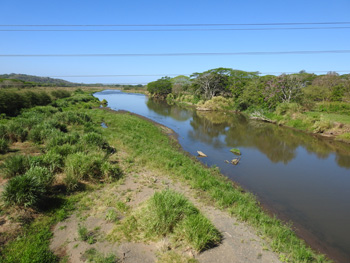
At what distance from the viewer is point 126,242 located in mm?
5523

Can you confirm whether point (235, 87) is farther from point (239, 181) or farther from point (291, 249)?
point (291, 249)

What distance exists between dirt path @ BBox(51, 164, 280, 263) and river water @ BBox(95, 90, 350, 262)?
334 cm

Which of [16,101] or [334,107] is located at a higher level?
[334,107]

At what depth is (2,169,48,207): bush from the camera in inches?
249

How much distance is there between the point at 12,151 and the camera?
12148 mm

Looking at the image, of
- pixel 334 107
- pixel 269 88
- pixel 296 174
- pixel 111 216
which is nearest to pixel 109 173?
pixel 111 216

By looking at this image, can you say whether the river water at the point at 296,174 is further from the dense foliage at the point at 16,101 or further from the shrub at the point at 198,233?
the dense foliage at the point at 16,101

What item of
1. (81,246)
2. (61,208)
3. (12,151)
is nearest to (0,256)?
(81,246)

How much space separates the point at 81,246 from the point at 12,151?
412 inches

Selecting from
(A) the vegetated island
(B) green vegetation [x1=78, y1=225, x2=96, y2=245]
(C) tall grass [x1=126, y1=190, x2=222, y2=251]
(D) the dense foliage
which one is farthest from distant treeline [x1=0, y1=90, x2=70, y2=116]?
(C) tall grass [x1=126, y1=190, x2=222, y2=251]

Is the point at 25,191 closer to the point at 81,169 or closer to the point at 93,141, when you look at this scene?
the point at 81,169

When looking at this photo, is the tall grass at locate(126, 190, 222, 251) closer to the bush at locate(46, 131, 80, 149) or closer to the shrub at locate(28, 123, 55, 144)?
the bush at locate(46, 131, 80, 149)

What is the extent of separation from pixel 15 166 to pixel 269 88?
3935 cm

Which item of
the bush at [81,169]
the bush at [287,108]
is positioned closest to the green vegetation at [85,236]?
the bush at [81,169]
